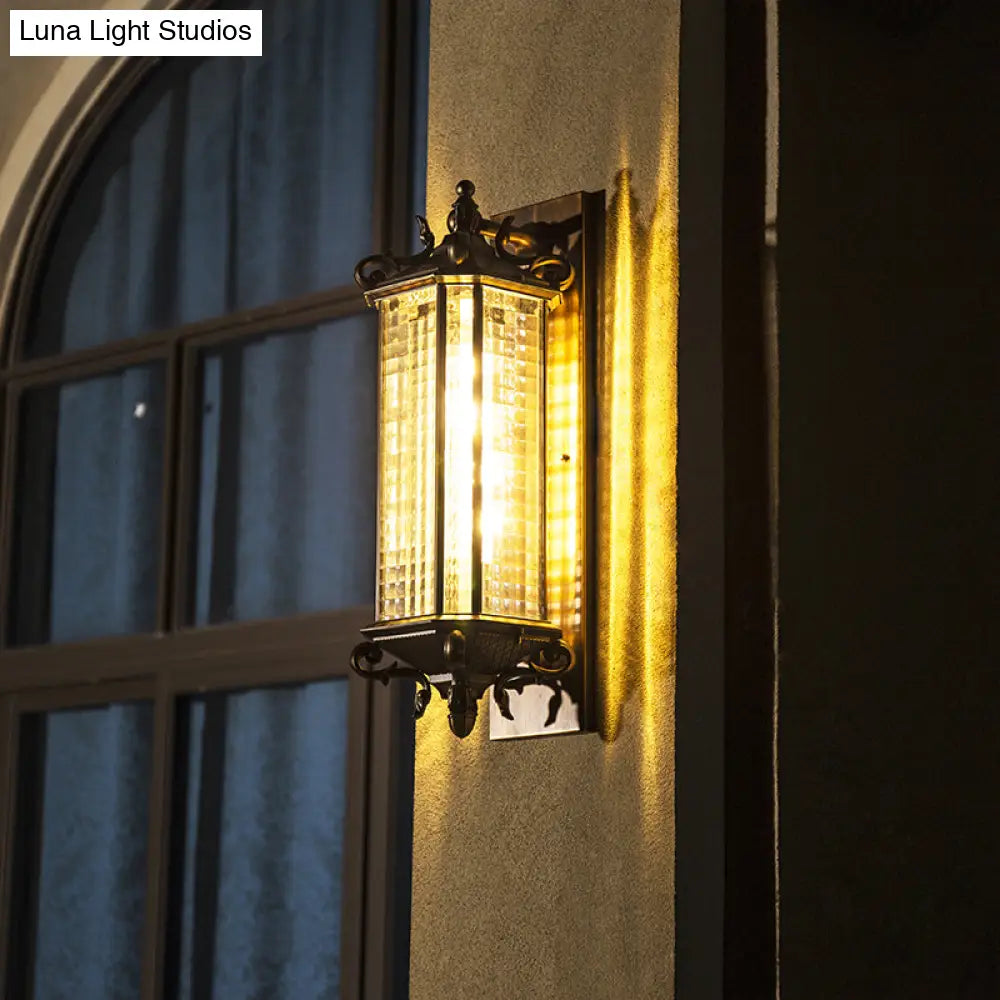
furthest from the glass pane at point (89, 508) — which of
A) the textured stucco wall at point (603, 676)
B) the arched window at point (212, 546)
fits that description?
the textured stucco wall at point (603, 676)

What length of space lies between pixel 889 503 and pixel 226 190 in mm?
1887

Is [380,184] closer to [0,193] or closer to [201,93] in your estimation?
[201,93]

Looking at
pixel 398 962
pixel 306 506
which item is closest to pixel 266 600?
pixel 306 506

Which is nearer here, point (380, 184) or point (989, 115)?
point (989, 115)

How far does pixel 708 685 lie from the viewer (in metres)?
1.98

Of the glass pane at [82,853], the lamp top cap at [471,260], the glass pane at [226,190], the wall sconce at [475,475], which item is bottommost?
the glass pane at [82,853]

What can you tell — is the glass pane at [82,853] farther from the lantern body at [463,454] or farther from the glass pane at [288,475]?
the lantern body at [463,454]

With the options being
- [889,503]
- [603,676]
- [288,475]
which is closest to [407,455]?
[603,676]

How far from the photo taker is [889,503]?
2150 mm

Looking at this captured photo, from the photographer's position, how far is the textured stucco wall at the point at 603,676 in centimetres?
213

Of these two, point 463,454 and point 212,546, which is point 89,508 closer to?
point 212,546

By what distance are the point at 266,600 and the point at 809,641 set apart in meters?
1.57

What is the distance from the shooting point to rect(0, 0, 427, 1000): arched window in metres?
3.23

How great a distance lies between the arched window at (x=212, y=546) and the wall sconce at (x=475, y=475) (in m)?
0.90
